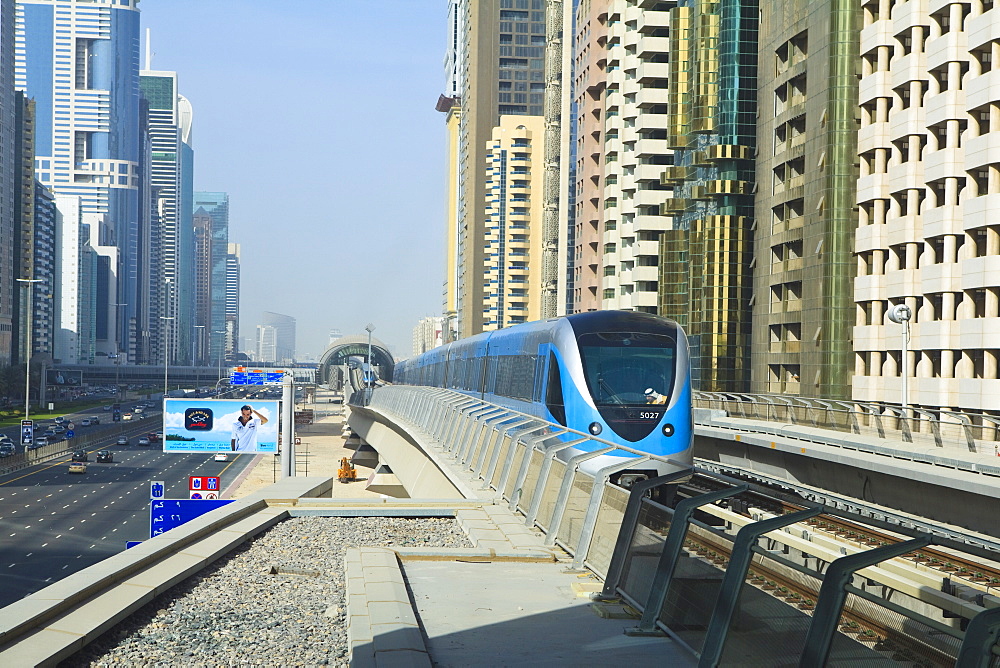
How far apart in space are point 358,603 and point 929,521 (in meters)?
19.1

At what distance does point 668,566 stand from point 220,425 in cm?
3671

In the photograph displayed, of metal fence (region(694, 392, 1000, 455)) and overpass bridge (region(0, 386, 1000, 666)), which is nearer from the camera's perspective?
overpass bridge (region(0, 386, 1000, 666))

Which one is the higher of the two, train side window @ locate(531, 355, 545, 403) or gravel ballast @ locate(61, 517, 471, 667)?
train side window @ locate(531, 355, 545, 403)

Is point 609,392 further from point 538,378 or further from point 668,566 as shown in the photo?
point 668,566

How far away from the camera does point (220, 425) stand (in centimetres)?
4434

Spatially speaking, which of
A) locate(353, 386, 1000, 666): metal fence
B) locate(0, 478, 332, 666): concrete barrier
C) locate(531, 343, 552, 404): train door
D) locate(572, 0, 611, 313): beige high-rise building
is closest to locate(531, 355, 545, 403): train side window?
locate(531, 343, 552, 404): train door

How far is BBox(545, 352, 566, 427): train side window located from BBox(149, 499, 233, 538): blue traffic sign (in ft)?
23.3

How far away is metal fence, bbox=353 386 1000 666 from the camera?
639 cm

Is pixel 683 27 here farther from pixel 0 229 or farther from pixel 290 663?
pixel 0 229

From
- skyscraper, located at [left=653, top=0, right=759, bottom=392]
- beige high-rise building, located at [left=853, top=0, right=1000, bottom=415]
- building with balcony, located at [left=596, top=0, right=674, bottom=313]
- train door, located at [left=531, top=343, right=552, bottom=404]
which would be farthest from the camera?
building with balcony, located at [left=596, top=0, right=674, bottom=313]

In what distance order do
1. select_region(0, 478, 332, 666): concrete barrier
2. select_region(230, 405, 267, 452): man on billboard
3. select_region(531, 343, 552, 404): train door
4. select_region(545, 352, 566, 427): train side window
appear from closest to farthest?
select_region(0, 478, 332, 666): concrete barrier < select_region(545, 352, 566, 427): train side window < select_region(531, 343, 552, 404): train door < select_region(230, 405, 267, 452): man on billboard

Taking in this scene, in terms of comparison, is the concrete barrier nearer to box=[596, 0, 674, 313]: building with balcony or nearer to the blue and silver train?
the blue and silver train

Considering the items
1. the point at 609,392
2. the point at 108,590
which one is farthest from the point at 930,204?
the point at 108,590

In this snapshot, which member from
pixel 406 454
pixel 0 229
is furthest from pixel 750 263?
pixel 0 229
